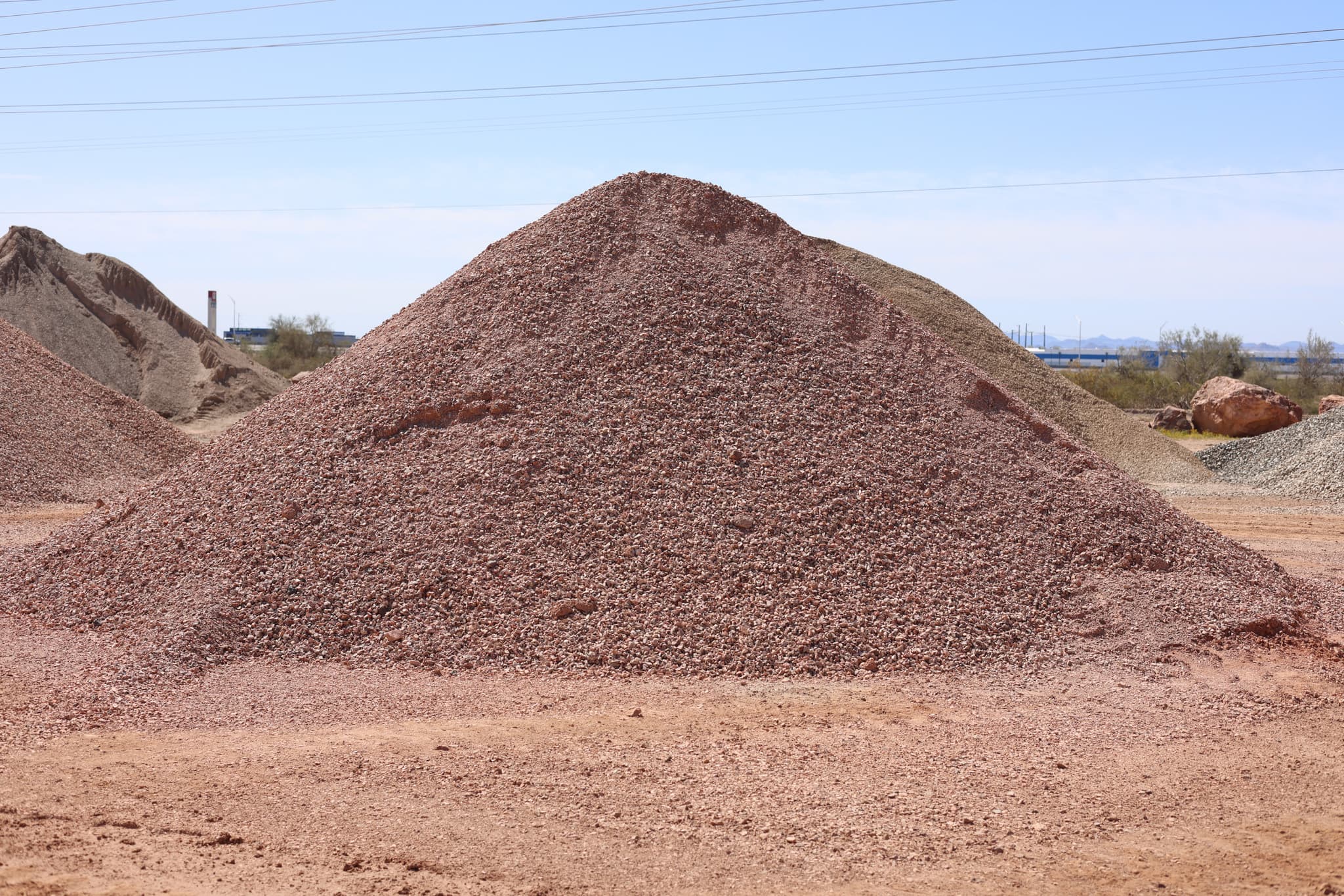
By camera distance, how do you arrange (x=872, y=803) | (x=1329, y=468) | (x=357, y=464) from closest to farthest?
(x=872, y=803), (x=357, y=464), (x=1329, y=468)

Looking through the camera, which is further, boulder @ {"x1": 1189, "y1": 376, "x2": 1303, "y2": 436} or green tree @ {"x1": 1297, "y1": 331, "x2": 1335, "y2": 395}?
green tree @ {"x1": 1297, "y1": 331, "x2": 1335, "y2": 395}

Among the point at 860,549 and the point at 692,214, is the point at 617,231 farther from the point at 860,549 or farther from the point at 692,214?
the point at 860,549

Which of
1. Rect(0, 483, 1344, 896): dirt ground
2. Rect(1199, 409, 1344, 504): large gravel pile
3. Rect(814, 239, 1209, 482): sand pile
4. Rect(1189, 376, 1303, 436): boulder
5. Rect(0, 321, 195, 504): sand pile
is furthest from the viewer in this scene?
Rect(1189, 376, 1303, 436): boulder

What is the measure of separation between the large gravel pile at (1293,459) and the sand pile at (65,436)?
740 inches

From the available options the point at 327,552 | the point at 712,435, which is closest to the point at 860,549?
the point at 712,435

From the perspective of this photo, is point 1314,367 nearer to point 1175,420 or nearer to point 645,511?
point 1175,420

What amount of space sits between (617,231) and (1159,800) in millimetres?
7670

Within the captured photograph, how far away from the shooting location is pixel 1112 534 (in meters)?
9.29

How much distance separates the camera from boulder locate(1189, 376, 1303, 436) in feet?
85.6

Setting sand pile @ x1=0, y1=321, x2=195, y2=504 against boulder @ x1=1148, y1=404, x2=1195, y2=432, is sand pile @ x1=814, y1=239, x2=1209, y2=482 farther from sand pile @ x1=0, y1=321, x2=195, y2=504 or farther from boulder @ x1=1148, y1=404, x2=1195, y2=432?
sand pile @ x1=0, y1=321, x2=195, y2=504

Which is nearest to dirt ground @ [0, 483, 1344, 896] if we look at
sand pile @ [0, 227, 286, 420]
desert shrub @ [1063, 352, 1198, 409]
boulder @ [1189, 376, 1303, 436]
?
boulder @ [1189, 376, 1303, 436]

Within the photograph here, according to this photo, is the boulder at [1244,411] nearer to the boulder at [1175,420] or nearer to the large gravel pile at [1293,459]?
the boulder at [1175,420]

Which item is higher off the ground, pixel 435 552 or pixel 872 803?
pixel 435 552

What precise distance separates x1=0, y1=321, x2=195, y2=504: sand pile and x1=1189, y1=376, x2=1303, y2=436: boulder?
22453mm
